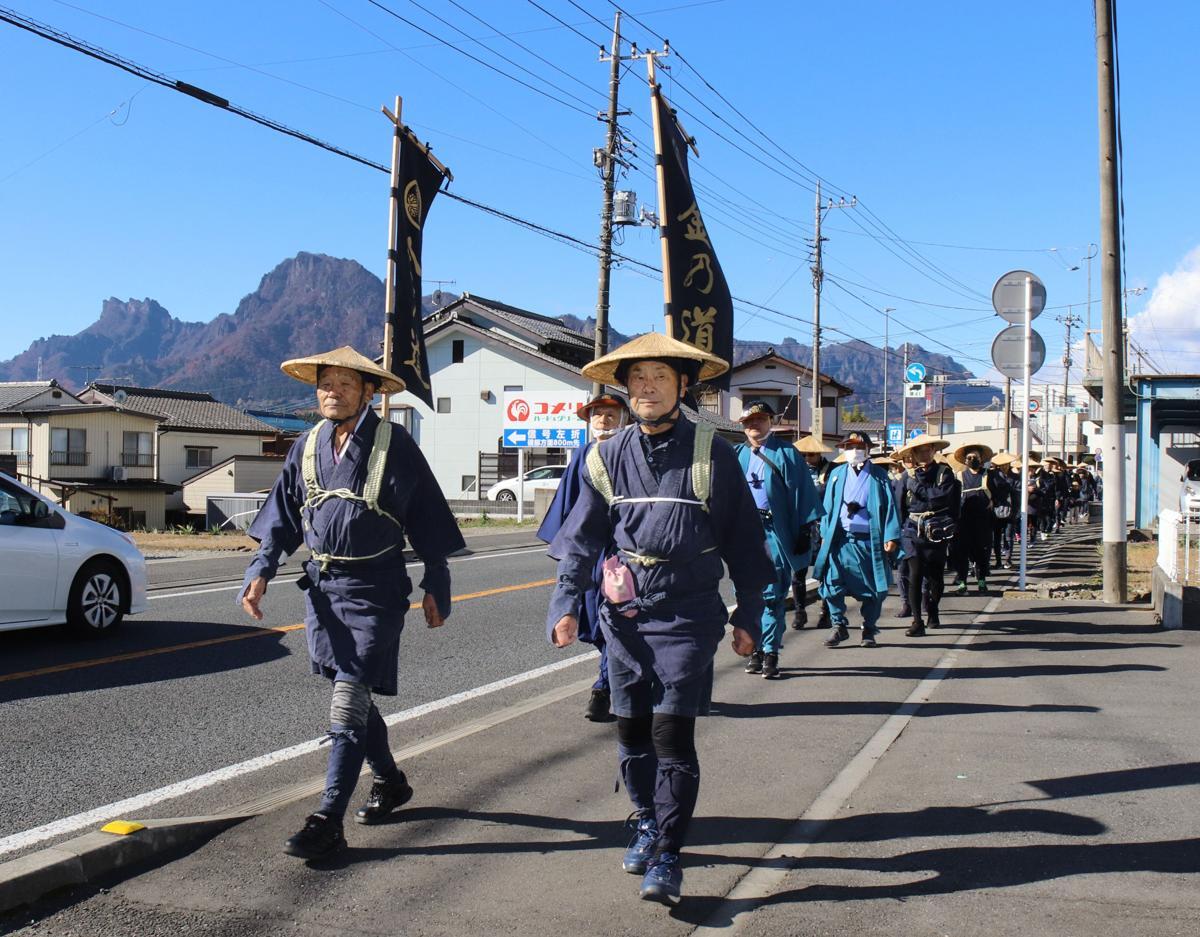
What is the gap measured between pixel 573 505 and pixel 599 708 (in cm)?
172

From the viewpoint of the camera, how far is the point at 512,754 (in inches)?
214

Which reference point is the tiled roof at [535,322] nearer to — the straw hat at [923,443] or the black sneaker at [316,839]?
the straw hat at [923,443]

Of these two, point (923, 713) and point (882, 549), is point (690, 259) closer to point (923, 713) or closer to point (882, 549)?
point (882, 549)

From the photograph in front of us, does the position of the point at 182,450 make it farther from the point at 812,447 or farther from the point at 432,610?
the point at 432,610

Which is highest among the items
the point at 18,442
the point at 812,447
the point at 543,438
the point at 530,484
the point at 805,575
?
the point at 18,442

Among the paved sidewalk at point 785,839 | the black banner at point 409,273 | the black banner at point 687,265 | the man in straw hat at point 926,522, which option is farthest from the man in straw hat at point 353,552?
the black banner at point 409,273

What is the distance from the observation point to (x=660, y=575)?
376cm

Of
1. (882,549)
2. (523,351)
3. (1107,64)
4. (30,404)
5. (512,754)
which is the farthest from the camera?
(30,404)

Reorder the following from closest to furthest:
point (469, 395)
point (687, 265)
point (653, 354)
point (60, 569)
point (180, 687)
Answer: point (653, 354) < point (180, 687) < point (60, 569) < point (687, 265) < point (469, 395)

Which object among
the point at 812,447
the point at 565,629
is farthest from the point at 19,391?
the point at 565,629

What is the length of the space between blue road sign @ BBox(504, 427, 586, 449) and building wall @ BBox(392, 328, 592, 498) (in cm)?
841

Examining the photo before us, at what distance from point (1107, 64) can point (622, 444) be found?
10445 millimetres

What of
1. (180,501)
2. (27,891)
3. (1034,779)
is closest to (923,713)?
(1034,779)

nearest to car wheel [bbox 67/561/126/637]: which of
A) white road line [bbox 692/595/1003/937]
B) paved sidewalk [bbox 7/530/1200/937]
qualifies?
paved sidewalk [bbox 7/530/1200/937]
